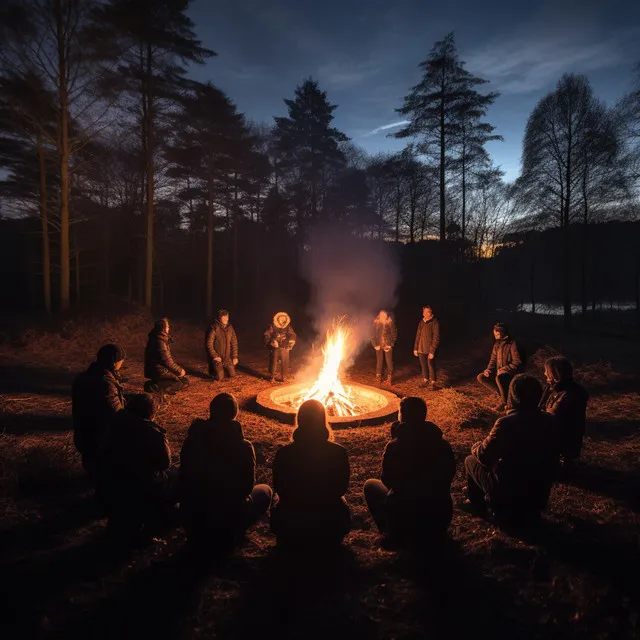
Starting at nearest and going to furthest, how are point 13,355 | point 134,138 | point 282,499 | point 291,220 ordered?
point 282,499 < point 13,355 < point 134,138 < point 291,220

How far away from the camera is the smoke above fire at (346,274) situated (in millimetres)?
23484

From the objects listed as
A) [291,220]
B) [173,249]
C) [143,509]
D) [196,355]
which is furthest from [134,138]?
[143,509]

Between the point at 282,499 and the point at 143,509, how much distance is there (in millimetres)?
1264

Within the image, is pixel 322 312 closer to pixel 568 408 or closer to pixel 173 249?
pixel 173 249

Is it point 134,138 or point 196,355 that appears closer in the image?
point 196,355

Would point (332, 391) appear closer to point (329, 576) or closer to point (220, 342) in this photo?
point (220, 342)

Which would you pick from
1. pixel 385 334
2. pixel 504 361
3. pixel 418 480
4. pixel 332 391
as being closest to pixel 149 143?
pixel 385 334

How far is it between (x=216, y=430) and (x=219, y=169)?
23117 millimetres

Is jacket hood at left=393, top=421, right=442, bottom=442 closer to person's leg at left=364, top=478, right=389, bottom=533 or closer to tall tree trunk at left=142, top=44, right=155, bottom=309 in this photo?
person's leg at left=364, top=478, right=389, bottom=533

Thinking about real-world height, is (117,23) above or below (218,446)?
above

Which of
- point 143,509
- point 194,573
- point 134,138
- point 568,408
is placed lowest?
point 194,573

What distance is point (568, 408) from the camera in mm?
5094

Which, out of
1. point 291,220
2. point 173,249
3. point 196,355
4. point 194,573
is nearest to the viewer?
point 194,573

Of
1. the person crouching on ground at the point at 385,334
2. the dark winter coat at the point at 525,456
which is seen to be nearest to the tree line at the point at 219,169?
the person crouching on ground at the point at 385,334
